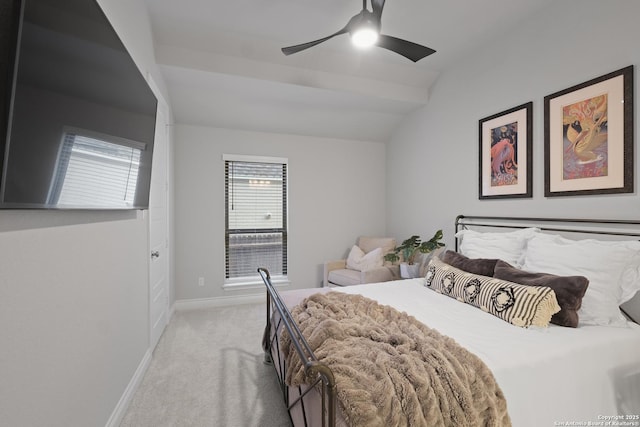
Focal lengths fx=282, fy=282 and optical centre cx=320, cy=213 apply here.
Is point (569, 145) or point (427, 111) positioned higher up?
point (427, 111)

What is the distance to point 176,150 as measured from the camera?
3.72 meters

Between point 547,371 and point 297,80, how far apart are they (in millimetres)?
3110

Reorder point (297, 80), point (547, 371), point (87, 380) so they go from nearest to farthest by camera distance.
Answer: point (547, 371)
point (87, 380)
point (297, 80)

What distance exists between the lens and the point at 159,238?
287 centimetres

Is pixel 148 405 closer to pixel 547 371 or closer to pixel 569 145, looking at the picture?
pixel 547 371

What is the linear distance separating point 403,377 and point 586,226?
1991mm

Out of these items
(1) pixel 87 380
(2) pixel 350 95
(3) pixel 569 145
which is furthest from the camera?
(2) pixel 350 95

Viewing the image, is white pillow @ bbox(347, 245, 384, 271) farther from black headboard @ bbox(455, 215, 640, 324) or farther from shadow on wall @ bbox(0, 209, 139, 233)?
shadow on wall @ bbox(0, 209, 139, 233)

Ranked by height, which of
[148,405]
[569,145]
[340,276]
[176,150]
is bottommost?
[148,405]

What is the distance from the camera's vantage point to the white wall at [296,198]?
12.4 ft

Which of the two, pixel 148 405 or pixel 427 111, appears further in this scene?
pixel 427 111

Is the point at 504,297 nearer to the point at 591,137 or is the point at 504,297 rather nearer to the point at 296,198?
the point at 591,137

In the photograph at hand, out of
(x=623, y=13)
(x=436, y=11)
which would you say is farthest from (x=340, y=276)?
(x=623, y=13)

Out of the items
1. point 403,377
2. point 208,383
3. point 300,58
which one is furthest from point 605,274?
point 300,58
